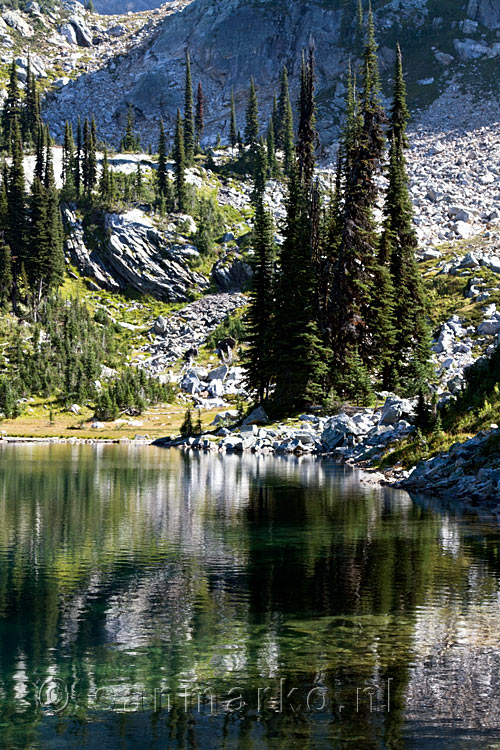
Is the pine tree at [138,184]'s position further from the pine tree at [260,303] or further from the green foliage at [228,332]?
A: the pine tree at [260,303]

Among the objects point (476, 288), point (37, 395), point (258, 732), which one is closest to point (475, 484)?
point (258, 732)

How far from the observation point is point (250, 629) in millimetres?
14297

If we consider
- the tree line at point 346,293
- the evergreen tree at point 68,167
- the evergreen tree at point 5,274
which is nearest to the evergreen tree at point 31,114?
the evergreen tree at point 68,167

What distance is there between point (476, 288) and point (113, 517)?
74971 millimetres

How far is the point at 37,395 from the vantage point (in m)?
99.9

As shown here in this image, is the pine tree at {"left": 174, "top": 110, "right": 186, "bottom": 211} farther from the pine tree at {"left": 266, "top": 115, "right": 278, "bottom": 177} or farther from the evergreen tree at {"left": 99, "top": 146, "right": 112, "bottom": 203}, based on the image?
the pine tree at {"left": 266, "top": 115, "right": 278, "bottom": 177}

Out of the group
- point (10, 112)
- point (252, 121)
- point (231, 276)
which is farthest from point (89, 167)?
point (252, 121)

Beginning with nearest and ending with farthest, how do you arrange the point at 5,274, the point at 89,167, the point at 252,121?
1. the point at 5,274
2. the point at 89,167
3. the point at 252,121

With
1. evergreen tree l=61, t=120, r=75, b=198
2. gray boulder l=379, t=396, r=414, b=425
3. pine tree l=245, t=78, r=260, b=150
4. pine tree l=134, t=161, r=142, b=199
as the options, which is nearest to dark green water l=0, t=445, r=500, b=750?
gray boulder l=379, t=396, r=414, b=425

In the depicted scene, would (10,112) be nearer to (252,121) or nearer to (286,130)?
(252,121)

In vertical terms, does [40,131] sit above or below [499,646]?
above

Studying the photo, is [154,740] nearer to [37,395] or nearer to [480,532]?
[480,532]

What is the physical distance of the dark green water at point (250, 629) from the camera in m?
10.2

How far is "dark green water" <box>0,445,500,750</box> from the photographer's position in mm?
10219
